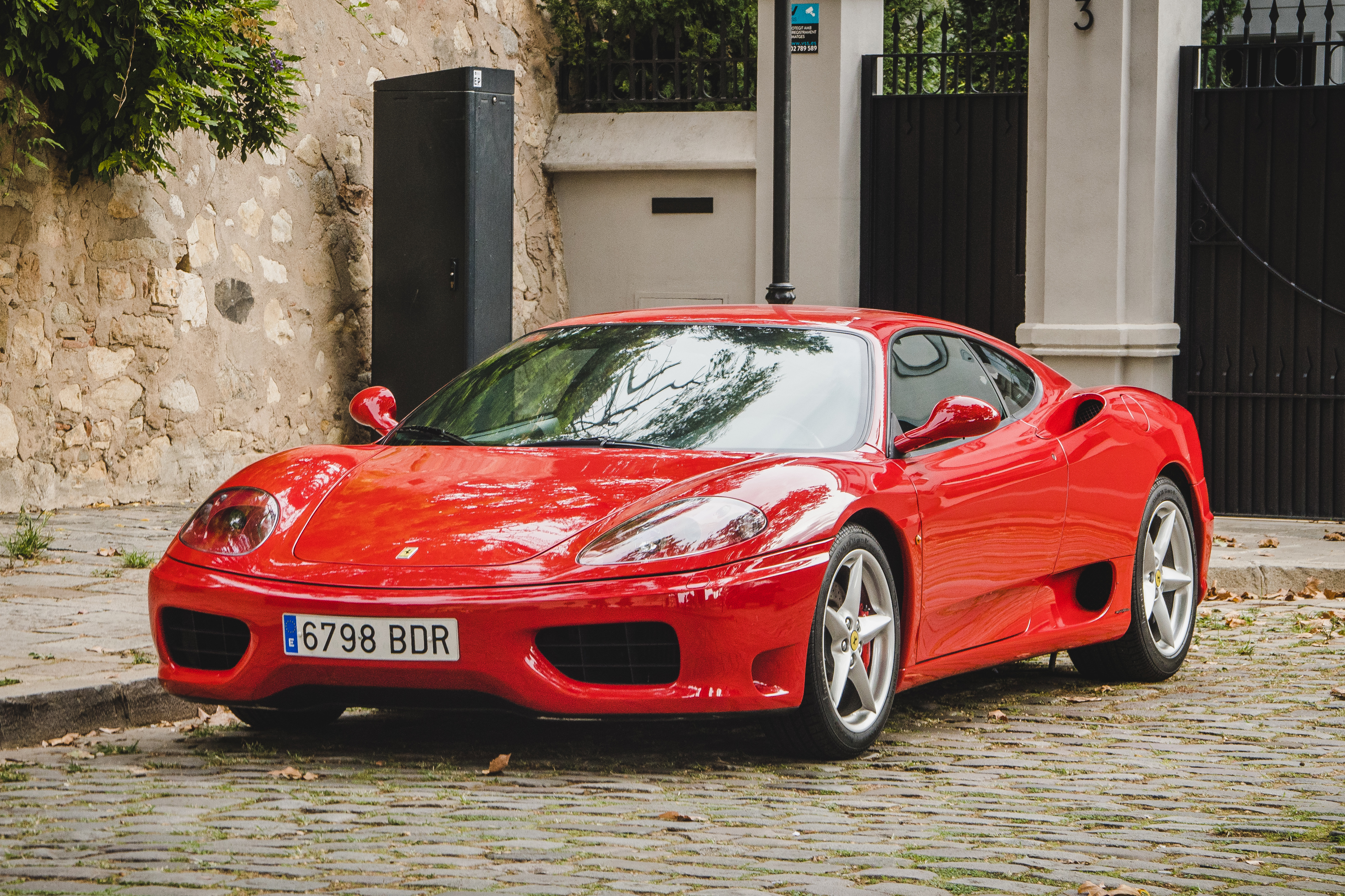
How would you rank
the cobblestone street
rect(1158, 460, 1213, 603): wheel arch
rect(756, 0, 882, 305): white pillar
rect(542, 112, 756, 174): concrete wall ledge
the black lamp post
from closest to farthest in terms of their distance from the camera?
the cobblestone street
rect(1158, 460, 1213, 603): wheel arch
the black lamp post
rect(756, 0, 882, 305): white pillar
rect(542, 112, 756, 174): concrete wall ledge

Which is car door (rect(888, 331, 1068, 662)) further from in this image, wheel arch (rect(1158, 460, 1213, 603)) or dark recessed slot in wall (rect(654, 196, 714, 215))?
dark recessed slot in wall (rect(654, 196, 714, 215))

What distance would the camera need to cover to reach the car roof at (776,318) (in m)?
5.76

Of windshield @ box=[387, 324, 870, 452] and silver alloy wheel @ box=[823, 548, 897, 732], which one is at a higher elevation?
windshield @ box=[387, 324, 870, 452]

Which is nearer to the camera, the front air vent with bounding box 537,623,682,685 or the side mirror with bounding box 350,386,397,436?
the front air vent with bounding box 537,623,682,685

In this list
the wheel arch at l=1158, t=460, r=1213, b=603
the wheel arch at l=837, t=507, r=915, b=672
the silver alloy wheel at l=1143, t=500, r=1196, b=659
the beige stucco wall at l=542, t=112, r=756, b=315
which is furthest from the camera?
the beige stucco wall at l=542, t=112, r=756, b=315

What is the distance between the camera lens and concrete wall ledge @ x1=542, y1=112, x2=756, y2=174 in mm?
13852

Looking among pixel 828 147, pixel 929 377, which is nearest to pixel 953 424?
pixel 929 377

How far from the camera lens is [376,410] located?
589cm

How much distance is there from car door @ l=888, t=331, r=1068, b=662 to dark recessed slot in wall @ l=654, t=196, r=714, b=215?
26.9ft

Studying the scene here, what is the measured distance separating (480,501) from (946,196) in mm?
8336

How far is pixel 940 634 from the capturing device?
17.3ft

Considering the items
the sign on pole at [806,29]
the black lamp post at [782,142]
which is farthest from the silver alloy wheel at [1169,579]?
the sign on pole at [806,29]

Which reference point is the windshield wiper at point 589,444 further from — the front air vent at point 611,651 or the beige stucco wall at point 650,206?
the beige stucco wall at point 650,206

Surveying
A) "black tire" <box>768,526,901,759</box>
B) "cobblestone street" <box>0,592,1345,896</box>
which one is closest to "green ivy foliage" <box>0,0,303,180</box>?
"cobblestone street" <box>0,592,1345,896</box>
